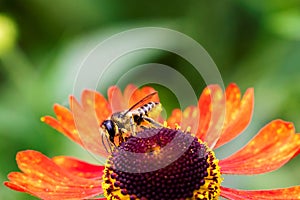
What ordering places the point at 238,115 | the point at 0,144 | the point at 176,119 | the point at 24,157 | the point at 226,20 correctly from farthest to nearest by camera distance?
the point at 226,20 < the point at 0,144 < the point at 176,119 < the point at 238,115 < the point at 24,157

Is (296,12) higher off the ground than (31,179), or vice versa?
(296,12)

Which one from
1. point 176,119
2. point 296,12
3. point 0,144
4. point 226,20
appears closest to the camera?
point 176,119

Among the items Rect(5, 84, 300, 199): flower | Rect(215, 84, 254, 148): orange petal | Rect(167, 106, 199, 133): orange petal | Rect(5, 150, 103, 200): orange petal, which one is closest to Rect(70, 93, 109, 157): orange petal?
Rect(5, 84, 300, 199): flower

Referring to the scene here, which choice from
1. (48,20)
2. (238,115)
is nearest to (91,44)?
(48,20)

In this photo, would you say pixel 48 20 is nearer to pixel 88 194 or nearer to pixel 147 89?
pixel 147 89

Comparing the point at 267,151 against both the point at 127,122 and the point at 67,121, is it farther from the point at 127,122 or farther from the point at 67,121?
the point at 67,121

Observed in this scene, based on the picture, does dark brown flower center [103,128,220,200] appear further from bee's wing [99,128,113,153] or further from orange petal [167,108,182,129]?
orange petal [167,108,182,129]

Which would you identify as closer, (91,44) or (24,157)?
(24,157)
